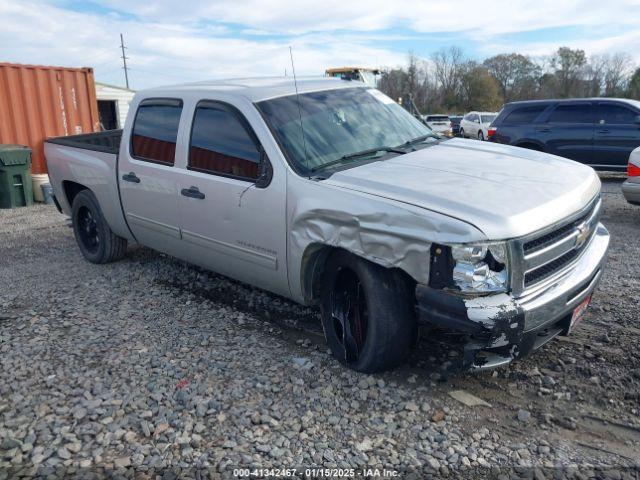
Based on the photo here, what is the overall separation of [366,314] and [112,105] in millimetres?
21474

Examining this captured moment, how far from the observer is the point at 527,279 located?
300cm

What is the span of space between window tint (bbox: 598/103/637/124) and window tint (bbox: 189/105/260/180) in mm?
9456

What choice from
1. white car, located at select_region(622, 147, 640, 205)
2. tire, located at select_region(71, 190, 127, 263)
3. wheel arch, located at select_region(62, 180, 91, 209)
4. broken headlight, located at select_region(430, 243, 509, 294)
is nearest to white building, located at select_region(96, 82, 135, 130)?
wheel arch, located at select_region(62, 180, 91, 209)

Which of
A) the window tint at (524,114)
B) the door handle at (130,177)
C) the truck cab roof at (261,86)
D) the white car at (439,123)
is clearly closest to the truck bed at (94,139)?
the door handle at (130,177)

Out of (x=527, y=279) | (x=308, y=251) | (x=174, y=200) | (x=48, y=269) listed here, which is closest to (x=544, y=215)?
(x=527, y=279)

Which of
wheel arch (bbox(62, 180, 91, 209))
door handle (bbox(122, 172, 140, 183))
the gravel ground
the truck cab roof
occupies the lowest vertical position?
the gravel ground

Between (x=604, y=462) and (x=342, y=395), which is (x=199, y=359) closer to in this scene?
(x=342, y=395)

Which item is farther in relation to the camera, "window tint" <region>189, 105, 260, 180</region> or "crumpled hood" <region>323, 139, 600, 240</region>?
"window tint" <region>189, 105, 260, 180</region>

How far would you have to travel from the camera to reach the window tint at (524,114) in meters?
11.7

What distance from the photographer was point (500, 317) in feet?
9.30

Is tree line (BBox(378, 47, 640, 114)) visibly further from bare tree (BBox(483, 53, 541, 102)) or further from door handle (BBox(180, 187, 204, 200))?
door handle (BBox(180, 187, 204, 200))

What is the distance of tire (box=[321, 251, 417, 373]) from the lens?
3.30 m

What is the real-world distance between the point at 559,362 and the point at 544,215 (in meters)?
1.15

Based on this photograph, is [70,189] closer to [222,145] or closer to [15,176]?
[222,145]
